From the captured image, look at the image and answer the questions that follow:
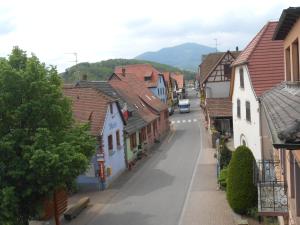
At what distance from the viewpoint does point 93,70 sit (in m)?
148

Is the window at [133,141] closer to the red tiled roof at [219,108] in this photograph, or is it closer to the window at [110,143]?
the window at [110,143]

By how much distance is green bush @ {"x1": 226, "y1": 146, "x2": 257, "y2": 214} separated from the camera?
752 inches

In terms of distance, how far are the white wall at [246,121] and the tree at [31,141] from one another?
1059 centimetres

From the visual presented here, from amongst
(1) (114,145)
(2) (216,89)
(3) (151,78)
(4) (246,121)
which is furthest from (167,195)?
(3) (151,78)

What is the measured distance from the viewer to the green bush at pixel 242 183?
19.1 m

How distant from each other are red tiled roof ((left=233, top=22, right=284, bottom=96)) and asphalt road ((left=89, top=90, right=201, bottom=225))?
7653mm

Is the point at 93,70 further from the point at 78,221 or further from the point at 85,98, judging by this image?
the point at 78,221

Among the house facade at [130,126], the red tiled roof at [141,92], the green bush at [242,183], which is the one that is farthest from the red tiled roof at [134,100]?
the green bush at [242,183]

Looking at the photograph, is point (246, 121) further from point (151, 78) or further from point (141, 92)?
point (151, 78)

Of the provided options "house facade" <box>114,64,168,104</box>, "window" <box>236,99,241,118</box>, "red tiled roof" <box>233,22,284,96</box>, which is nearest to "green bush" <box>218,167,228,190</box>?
"red tiled roof" <box>233,22,284,96</box>

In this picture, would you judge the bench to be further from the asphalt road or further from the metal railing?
the metal railing

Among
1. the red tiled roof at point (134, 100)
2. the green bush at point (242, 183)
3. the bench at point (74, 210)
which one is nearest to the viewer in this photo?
the green bush at point (242, 183)

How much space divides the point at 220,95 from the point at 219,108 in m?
7.34

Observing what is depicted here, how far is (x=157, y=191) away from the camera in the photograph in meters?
25.9
